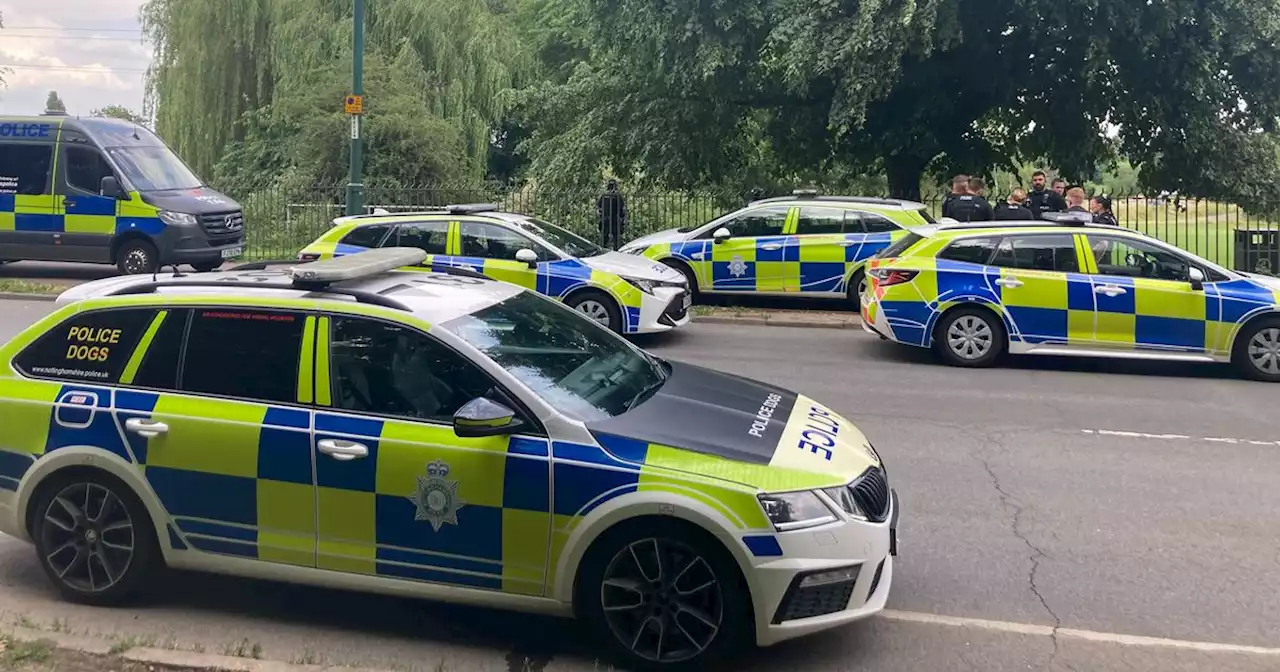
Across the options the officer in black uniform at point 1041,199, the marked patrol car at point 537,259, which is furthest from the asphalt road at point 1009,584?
the officer in black uniform at point 1041,199

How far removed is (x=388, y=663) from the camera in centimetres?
443

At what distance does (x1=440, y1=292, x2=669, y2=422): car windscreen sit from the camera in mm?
4637

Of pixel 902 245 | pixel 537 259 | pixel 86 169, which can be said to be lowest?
pixel 537 259

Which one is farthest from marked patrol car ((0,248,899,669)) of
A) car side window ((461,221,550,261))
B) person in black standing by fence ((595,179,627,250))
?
person in black standing by fence ((595,179,627,250))

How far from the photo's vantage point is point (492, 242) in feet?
42.4

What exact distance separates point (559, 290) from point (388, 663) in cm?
841

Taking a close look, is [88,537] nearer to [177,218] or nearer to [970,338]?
[970,338]

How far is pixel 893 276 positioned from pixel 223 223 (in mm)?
10920

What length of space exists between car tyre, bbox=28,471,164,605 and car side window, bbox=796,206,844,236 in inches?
447

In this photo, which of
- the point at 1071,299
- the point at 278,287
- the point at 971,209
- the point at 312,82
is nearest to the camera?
the point at 278,287

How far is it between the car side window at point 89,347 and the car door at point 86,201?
13.3 meters

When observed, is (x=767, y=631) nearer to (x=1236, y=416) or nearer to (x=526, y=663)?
(x=526, y=663)

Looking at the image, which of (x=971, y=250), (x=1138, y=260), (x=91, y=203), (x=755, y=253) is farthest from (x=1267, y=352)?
(x=91, y=203)

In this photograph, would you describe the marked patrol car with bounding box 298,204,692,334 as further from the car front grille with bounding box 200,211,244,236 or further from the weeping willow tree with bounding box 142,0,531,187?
the weeping willow tree with bounding box 142,0,531,187
